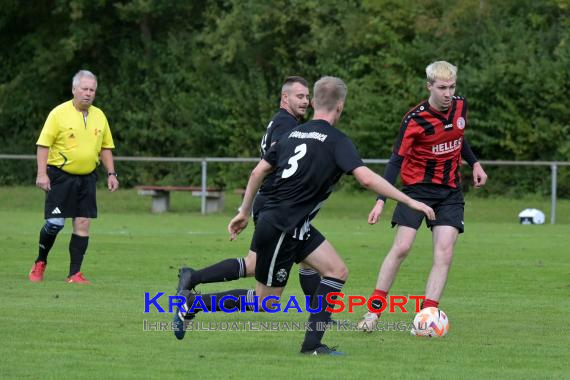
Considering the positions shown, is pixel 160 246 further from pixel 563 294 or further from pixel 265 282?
pixel 265 282

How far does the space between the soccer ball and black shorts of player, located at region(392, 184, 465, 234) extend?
2.45ft

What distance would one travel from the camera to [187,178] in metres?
31.2

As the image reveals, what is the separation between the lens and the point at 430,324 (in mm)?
8602

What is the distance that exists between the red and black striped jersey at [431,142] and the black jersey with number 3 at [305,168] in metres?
1.51

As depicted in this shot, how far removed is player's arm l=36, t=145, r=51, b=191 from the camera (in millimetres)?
11859

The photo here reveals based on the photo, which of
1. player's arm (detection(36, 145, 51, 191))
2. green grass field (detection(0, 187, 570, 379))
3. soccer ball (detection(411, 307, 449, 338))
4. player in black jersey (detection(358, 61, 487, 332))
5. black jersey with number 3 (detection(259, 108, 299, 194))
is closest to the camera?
green grass field (detection(0, 187, 570, 379))

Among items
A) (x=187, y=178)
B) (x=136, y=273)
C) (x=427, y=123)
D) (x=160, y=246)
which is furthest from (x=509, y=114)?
(x=427, y=123)

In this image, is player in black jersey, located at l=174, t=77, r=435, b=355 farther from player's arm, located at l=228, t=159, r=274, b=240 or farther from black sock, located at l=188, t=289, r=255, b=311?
black sock, located at l=188, t=289, r=255, b=311

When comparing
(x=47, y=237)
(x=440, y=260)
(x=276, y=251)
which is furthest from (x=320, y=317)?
(x=47, y=237)

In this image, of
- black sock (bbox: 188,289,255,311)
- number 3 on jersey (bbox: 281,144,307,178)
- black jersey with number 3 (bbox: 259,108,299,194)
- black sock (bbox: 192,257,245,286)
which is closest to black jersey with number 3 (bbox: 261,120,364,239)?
number 3 on jersey (bbox: 281,144,307,178)

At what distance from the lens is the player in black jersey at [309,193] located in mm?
7559

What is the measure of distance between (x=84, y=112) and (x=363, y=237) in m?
8.01

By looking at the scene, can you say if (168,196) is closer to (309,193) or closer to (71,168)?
(71,168)

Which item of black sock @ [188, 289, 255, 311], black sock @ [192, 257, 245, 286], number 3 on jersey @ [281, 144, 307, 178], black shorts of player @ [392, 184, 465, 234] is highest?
number 3 on jersey @ [281, 144, 307, 178]
